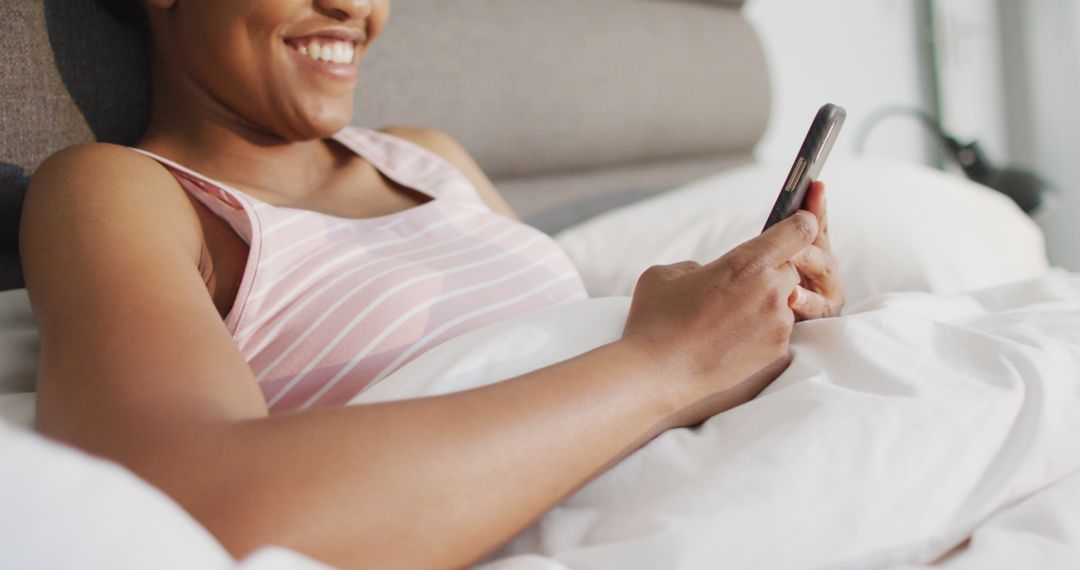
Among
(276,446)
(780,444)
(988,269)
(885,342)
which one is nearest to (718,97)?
(988,269)

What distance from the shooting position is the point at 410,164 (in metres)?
0.99

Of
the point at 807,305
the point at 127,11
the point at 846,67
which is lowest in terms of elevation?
the point at 846,67

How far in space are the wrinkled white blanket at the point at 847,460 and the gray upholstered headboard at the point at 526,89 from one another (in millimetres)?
496

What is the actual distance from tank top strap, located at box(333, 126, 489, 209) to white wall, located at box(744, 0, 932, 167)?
1.19 meters

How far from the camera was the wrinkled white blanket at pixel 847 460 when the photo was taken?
1.46 ft

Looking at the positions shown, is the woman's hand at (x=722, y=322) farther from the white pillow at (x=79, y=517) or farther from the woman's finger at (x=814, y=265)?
the white pillow at (x=79, y=517)

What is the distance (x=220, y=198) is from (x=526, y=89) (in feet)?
2.17

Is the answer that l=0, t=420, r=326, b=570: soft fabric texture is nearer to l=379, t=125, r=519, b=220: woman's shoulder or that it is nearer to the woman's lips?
the woman's lips

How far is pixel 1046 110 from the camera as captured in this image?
2.45 m

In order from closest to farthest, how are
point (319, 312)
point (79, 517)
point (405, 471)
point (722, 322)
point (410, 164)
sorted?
1. point (79, 517)
2. point (405, 471)
3. point (722, 322)
4. point (319, 312)
5. point (410, 164)

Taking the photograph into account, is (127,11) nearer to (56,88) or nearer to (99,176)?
(56,88)

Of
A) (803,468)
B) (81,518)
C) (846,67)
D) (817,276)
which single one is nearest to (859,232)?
(817,276)

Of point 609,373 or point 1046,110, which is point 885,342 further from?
point 1046,110

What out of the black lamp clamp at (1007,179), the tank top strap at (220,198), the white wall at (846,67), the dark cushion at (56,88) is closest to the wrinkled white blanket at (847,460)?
the tank top strap at (220,198)
